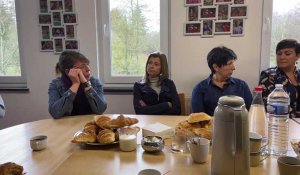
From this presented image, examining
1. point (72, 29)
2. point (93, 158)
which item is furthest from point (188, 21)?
point (93, 158)

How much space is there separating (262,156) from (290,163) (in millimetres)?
198

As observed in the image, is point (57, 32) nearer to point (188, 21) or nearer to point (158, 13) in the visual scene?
point (158, 13)

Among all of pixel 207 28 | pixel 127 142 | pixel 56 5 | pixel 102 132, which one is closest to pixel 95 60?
pixel 56 5

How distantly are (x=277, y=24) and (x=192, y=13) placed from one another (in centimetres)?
85

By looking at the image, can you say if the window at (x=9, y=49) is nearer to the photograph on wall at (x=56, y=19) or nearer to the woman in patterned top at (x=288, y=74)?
the photograph on wall at (x=56, y=19)

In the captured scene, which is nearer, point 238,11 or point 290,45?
point 290,45

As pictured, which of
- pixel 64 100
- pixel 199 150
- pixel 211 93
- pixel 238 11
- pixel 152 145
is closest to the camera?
pixel 199 150

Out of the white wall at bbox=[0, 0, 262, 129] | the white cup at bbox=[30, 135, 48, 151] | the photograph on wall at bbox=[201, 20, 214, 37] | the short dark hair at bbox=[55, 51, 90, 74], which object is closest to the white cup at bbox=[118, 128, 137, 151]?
the white cup at bbox=[30, 135, 48, 151]

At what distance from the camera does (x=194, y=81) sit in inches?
109

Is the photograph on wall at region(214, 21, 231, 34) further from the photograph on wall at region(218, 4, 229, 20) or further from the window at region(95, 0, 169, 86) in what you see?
the window at region(95, 0, 169, 86)

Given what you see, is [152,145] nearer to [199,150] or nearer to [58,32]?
[199,150]

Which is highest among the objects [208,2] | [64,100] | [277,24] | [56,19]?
[208,2]

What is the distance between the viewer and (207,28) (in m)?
2.64

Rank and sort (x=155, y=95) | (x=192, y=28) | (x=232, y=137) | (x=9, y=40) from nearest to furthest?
(x=232, y=137) < (x=155, y=95) < (x=192, y=28) < (x=9, y=40)
